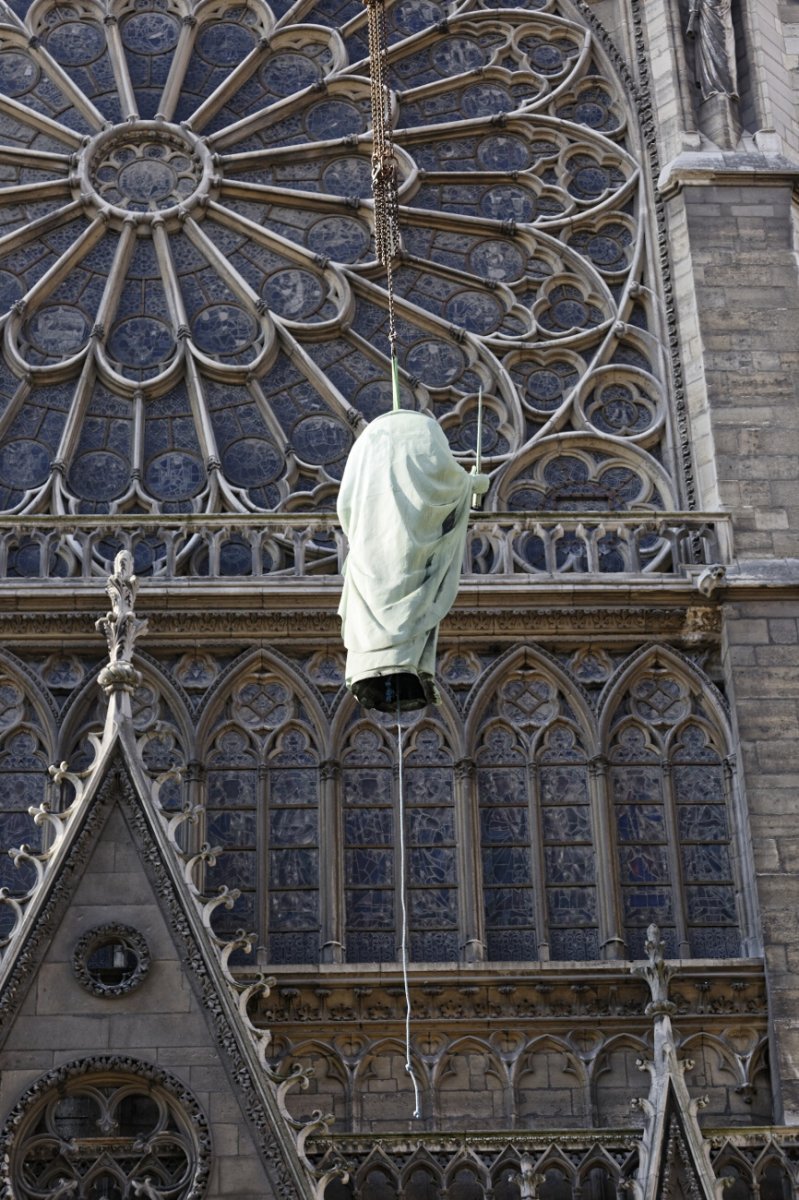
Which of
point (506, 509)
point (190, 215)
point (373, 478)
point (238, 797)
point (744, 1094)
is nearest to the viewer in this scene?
point (373, 478)

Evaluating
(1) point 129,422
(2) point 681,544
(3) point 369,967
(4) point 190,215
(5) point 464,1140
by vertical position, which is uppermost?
(4) point 190,215

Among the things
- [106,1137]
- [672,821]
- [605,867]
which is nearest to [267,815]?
[605,867]

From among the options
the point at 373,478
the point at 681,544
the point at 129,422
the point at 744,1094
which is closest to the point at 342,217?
the point at 129,422

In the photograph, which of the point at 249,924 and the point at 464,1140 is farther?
the point at 249,924

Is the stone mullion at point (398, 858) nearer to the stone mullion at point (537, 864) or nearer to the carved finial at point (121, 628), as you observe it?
the stone mullion at point (537, 864)

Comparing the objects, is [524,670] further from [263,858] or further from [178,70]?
[178,70]

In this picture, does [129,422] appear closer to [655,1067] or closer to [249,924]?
[249,924]

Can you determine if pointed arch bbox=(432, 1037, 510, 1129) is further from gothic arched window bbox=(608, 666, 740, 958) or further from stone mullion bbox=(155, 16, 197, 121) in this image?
stone mullion bbox=(155, 16, 197, 121)

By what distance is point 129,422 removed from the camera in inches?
933

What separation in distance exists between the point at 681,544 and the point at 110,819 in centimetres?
540

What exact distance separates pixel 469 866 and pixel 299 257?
239 inches

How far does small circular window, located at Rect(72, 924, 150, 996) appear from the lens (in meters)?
18.9

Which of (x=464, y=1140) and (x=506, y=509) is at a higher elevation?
(x=506, y=509)

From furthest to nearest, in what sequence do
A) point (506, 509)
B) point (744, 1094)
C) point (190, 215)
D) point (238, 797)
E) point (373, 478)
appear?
point (190, 215), point (506, 509), point (238, 797), point (744, 1094), point (373, 478)
